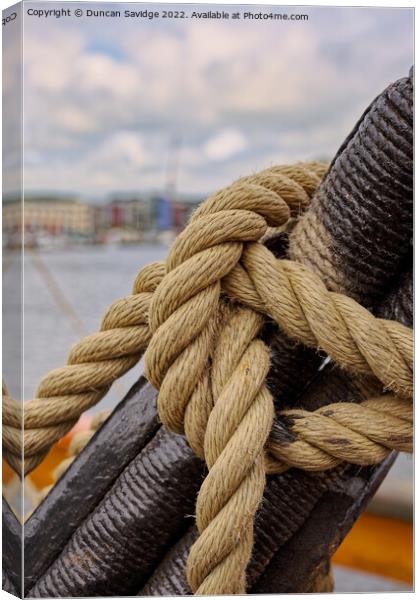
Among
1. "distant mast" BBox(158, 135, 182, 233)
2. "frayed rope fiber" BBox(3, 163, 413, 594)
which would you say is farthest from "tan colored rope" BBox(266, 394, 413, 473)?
"distant mast" BBox(158, 135, 182, 233)

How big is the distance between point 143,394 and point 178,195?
0.45 m

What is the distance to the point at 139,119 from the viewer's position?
129 cm

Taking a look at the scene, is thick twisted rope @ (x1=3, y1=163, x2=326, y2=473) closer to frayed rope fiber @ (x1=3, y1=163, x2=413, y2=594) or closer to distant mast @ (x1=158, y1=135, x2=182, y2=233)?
frayed rope fiber @ (x1=3, y1=163, x2=413, y2=594)

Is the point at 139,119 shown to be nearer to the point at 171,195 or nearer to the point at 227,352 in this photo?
the point at 171,195

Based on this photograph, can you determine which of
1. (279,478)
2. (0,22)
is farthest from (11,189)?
(279,478)

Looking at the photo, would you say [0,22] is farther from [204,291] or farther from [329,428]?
[329,428]

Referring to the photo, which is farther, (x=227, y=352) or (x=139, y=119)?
(x=139, y=119)

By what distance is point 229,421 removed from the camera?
2.49 ft

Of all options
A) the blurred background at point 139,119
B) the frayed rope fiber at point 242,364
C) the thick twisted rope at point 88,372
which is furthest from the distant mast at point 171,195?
the frayed rope fiber at point 242,364

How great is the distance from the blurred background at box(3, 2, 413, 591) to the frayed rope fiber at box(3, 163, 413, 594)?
170mm

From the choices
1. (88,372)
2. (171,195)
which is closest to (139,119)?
(171,195)

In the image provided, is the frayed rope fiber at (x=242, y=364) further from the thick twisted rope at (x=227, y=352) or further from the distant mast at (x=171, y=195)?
the distant mast at (x=171, y=195)

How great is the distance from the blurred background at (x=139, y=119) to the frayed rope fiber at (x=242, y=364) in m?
0.17

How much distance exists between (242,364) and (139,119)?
0.61 meters
